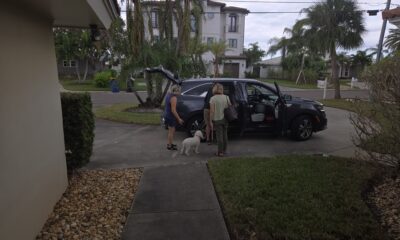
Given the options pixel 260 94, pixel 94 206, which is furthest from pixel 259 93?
pixel 94 206

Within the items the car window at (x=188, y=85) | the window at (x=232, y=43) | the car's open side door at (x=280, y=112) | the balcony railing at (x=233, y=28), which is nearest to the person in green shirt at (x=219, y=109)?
the car window at (x=188, y=85)

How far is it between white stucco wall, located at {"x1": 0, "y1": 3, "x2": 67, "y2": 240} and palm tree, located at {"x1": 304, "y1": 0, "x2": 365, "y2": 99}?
17579mm

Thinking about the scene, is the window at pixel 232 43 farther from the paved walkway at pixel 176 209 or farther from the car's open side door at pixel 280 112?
the paved walkway at pixel 176 209

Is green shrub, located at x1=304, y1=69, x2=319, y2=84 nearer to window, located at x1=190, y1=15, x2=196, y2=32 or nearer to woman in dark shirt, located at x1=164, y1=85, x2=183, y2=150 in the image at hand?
window, located at x1=190, y1=15, x2=196, y2=32

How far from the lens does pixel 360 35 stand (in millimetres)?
18250

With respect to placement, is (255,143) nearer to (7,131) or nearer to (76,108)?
(76,108)

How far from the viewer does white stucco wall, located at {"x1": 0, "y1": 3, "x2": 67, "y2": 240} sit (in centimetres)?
290

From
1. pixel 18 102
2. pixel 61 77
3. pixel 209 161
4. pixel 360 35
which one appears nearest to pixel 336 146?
pixel 209 161

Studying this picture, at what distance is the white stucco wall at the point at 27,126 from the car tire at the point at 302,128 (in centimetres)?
596

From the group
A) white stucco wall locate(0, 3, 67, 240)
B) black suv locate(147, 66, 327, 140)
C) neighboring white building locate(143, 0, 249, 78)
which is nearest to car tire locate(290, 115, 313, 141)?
black suv locate(147, 66, 327, 140)

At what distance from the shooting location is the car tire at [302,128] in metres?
8.23

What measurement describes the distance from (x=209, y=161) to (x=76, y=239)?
3239 millimetres

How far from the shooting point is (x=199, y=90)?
26.6 feet

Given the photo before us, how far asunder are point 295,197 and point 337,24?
55.9ft
